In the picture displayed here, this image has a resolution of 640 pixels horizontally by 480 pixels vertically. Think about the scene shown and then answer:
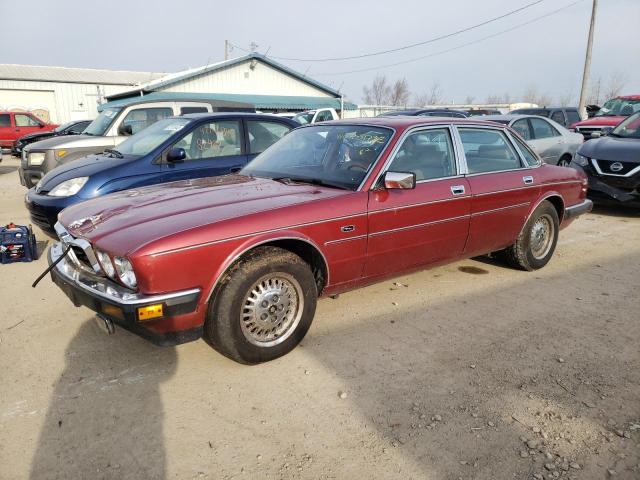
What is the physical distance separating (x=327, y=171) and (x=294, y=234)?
912 mm

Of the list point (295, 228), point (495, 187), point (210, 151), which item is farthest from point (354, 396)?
point (210, 151)

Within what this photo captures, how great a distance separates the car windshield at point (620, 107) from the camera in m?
15.5

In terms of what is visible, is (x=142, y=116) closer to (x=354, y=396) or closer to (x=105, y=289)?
(x=105, y=289)

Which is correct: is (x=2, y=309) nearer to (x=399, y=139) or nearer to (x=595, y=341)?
(x=399, y=139)

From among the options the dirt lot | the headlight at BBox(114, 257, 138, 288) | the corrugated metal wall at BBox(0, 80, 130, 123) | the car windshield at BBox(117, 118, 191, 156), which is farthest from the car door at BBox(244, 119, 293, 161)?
the corrugated metal wall at BBox(0, 80, 130, 123)

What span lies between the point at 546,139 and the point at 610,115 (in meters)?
7.43

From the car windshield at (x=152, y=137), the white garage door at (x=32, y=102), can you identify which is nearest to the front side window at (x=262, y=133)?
the car windshield at (x=152, y=137)

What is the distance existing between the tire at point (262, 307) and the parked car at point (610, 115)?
14050 mm

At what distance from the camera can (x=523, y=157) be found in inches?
198

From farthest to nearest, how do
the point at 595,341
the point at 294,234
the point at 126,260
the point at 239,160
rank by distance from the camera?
1. the point at 239,160
2. the point at 595,341
3. the point at 294,234
4. the point at 126,260

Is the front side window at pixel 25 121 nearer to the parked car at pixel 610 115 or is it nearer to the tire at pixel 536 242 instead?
the parked car at pixel 610 115

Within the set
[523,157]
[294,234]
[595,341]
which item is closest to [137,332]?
[294,234]

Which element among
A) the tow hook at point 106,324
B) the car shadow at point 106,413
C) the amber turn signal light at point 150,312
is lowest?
the car shadow at point 106,413

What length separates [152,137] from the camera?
620cm
